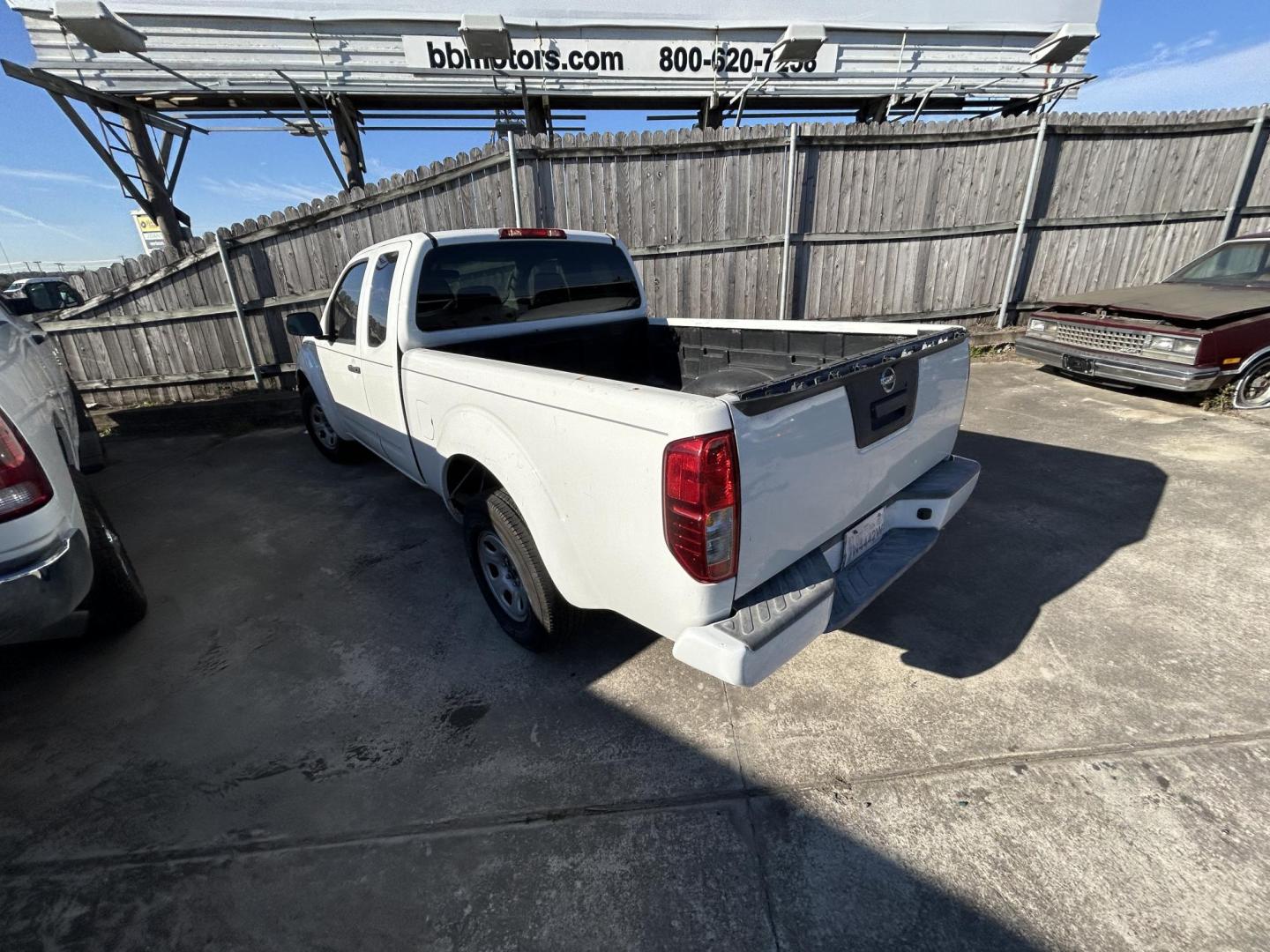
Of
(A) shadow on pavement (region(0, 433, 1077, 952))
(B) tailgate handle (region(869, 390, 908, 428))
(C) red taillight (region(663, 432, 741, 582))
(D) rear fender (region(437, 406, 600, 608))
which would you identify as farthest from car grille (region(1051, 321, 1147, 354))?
(D) rear fender (region(437, 406, 600, 608))

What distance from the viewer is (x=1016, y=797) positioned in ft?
6.29

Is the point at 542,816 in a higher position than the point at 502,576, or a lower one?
lower

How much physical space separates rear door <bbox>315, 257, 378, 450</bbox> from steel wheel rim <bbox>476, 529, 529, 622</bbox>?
1.69 metres

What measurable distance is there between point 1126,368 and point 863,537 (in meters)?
5.32

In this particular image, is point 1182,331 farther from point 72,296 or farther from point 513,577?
point 72,296

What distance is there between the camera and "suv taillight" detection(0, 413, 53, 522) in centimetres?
190

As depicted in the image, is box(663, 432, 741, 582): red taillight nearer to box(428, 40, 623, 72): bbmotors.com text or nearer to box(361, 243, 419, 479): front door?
box(361, 243, 419, 479): front door

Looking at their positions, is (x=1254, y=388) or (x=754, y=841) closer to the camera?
(x=754, y=841)

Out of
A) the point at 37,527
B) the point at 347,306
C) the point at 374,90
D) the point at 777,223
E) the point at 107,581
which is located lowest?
the point at 107,581

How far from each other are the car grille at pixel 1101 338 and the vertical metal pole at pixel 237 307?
9.67m

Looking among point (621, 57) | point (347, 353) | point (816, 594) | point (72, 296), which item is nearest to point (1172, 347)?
point (816, 594)

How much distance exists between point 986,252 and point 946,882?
885cm

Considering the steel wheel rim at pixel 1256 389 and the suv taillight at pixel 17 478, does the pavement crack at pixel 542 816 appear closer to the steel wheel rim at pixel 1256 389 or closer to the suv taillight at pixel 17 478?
the suv taillight at pixel 17 478

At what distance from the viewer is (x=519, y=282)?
3574 millimetres
